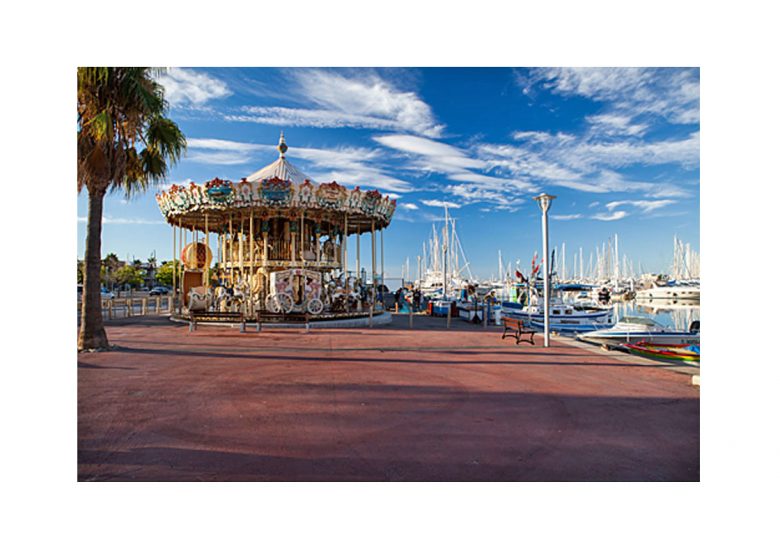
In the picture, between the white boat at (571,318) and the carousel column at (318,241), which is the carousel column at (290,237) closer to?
the carousel column at (318,241)

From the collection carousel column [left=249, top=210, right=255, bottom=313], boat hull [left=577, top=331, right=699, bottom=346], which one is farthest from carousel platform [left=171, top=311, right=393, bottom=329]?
boat hull [left=577, top=331, right=699, bottom=346]

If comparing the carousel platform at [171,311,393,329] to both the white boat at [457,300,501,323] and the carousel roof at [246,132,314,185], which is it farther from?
the carousel roof at [246,132,314,185]

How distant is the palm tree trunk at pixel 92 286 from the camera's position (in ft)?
31.4

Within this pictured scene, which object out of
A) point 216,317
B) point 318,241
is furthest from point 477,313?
point 216,317

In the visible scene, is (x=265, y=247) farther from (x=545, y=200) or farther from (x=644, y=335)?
(x=644, y=335)

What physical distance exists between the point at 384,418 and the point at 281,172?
55.8 feet

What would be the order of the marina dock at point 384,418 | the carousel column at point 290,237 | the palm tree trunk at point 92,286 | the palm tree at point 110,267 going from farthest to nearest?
the palm tree at point 110,267 → the carousel column at point 290,237 → the palm tree trunk at point 92,286 → the marina dock at point 384,418

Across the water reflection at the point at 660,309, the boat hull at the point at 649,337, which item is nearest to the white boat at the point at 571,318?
the boat hull at the point at 649,337

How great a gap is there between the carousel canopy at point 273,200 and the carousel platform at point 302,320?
399 cm

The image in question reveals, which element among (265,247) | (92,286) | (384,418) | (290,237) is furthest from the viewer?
(290,237)

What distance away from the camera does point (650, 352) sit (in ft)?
33.9

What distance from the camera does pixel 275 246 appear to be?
1980cm

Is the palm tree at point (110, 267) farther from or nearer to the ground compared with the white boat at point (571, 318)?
farther from the ground

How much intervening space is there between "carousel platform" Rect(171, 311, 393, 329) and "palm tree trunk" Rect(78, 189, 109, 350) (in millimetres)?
5292
